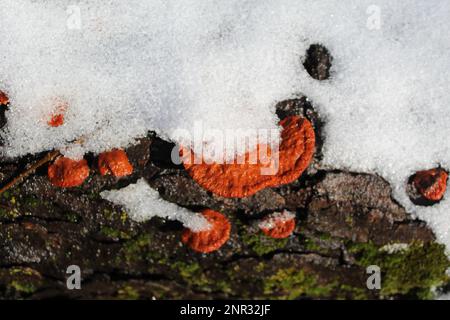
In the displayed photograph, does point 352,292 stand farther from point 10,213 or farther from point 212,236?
point 10,213

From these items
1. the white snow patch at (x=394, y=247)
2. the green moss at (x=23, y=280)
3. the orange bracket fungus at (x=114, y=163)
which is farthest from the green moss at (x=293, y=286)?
the green moss at (x=23, y=280)

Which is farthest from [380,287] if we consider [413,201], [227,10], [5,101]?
[5,101]

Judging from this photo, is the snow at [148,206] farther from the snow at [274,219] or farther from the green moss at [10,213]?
the green moss at [10,213]

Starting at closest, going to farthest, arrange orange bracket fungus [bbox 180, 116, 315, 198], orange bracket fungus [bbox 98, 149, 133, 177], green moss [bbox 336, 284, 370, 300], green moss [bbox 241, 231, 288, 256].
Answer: orange bracket fungus [bbox 180, 116, 315, 198]
orange bracket fungus [bbox 98, 149, 133, 177]
green moss [bbox 241, 231, 288, 256]
green moss [bbox 336, 284, 370, 300]

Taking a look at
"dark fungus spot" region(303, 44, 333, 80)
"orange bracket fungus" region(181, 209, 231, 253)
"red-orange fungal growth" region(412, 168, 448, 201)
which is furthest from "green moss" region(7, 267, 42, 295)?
"red-orange fungal growth" region(412, 168, 448, 201)

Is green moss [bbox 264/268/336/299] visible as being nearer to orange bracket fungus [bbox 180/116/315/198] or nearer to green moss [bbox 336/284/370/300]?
green moss [bbox 336/284/370/300]

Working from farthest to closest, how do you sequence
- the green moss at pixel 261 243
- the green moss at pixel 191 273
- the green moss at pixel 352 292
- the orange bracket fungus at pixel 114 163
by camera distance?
the green moss at pixel 352 292
the green moss at pixel 191 273
the green moss at pixel 261 243
the orange bracket fungus at pixel 114 163
